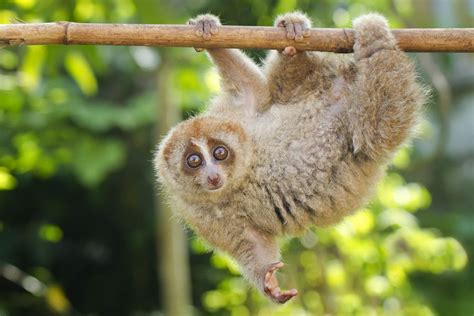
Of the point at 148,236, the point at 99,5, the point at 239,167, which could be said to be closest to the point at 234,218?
the point at 239,167

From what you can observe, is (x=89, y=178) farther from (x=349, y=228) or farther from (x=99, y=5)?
(x=349, y=228)

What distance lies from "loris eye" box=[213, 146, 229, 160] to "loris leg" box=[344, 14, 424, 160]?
2.40 ft

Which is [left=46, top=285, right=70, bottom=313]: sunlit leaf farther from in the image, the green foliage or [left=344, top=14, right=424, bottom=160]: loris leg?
[left=344, top=14, right=424, bottom=160]: loris leg

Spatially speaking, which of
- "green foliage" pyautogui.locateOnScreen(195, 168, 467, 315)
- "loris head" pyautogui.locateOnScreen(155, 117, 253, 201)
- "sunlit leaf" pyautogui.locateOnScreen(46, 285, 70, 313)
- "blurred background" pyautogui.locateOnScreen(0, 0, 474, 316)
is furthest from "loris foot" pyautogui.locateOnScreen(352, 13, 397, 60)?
"sunlit leaf" pyautogui.locateOnScreen(46, 285, 70, 313)

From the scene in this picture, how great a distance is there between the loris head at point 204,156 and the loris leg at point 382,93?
68 centimetres

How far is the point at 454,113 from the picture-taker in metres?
9.31

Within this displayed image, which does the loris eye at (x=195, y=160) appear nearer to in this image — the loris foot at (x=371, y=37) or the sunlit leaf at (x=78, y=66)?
the loris foot at (x=371, y=37)

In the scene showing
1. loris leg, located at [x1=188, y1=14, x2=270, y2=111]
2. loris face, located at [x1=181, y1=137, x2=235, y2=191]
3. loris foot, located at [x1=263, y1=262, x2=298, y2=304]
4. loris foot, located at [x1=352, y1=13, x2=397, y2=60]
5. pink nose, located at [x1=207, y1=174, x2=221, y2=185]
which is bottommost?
loris foot, located at [x1=263, y1=262, x2=298, y2=304]

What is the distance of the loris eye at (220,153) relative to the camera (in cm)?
446

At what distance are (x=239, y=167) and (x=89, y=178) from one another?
3099 millimetres

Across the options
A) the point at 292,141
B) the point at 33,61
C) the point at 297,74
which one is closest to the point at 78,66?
the point at 33,61

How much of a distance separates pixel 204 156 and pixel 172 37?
819 millimetres

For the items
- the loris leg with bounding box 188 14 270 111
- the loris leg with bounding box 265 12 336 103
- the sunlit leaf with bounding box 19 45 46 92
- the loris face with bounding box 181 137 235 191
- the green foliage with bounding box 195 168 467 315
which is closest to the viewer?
the loris face with bounding box 181 137 235 191

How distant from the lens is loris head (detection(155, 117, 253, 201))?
4.43 metres
